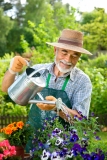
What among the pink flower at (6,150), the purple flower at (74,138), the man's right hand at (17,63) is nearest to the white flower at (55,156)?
the purple flower at (74,138)

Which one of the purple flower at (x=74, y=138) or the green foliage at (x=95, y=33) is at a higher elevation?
the purple flower at (x=74, y=138)

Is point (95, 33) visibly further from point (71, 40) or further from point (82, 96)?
point (82, 96)

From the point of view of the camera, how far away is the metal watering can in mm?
2877

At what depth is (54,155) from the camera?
2.48 metres

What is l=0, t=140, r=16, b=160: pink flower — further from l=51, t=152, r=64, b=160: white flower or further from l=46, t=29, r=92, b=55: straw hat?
l=46, t=29, r=92, b=55: straw hat

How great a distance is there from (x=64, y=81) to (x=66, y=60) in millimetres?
165

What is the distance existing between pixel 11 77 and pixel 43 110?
1.14ft

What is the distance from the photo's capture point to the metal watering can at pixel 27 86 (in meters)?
2.88

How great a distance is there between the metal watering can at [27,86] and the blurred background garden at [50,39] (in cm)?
52

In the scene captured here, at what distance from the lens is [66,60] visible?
3.25 m

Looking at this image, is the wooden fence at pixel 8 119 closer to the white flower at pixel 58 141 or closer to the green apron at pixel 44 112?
the green apron at pixel 44 112

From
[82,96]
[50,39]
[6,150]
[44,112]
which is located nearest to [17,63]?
[44,112]

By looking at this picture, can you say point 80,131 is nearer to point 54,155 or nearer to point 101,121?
point 54,155

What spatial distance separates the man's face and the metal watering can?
1.16ft
